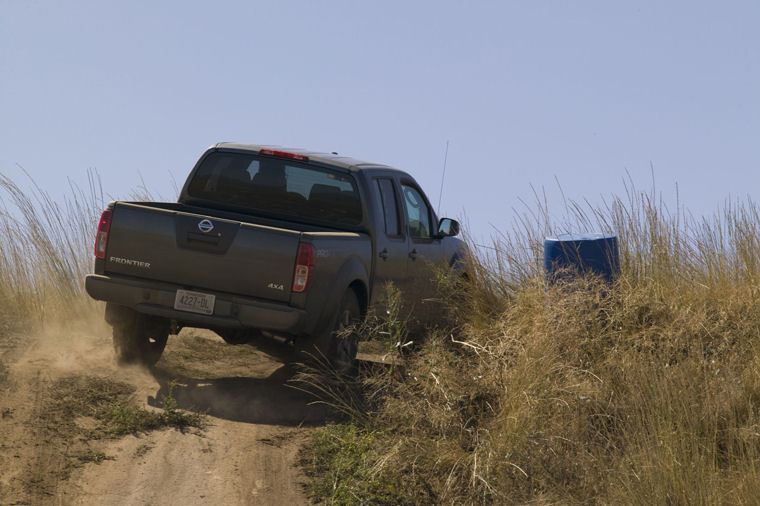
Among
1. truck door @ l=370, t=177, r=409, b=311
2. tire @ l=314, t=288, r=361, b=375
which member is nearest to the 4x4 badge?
tire @ l=314, t=288, r=361, b=375

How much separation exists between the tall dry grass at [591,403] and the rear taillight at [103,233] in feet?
8.16

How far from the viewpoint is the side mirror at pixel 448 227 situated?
10.3 m

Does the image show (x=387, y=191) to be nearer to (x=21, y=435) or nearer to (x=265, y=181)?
(x=265, y=181)

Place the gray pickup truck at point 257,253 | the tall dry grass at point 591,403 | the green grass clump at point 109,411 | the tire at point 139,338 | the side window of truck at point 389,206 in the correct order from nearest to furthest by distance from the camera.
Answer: the tall dry grass at point 591,403
the green grass clump at point 109,411
the gray pickup truck at point 257,253
the tire at point 139,338
the side window of truck at point 389,206

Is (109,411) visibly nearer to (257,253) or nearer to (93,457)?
(93,457)

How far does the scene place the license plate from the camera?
7500 mm

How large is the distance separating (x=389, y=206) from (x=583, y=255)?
1.91 metres

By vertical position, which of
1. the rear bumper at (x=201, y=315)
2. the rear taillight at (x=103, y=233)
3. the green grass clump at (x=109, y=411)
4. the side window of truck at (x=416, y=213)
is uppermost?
the side window of truck at (x=416, y=213)

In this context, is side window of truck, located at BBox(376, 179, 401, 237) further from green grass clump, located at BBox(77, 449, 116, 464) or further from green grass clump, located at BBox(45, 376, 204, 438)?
green grass clump, located at BBox(77, 449, 116, 464)

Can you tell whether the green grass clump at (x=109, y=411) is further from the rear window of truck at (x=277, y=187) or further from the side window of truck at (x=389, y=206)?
the side window of truck at (x=389, y=206)

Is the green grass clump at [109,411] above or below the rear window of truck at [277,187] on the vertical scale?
below

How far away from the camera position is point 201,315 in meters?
7.49

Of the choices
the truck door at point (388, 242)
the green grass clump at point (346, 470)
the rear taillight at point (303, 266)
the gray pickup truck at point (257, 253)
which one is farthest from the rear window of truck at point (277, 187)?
the green grass clump at point (346, 470)

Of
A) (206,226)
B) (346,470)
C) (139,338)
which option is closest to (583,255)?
(206,226)
